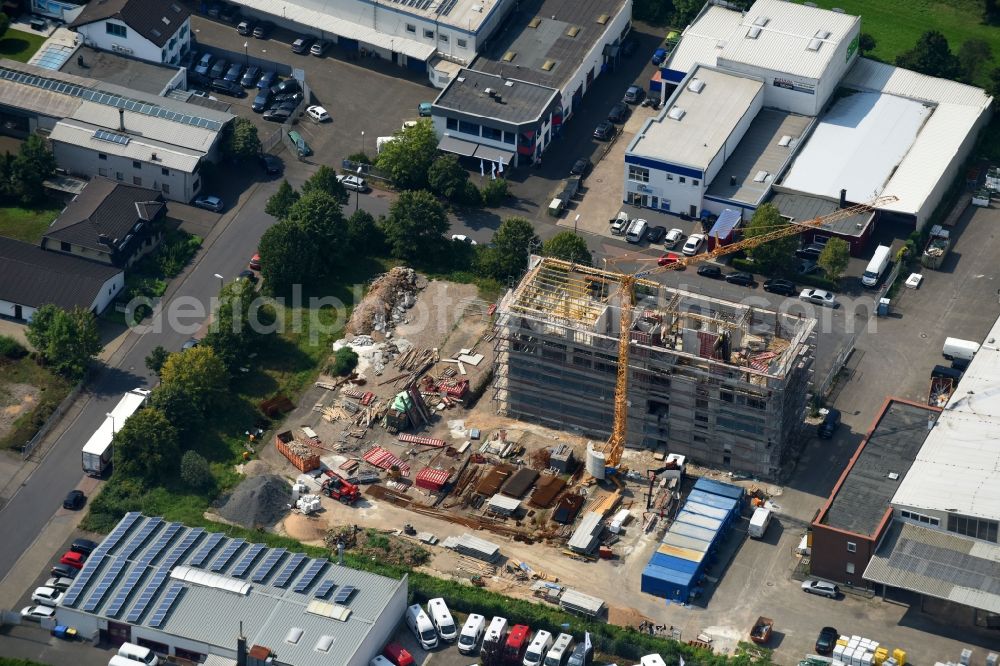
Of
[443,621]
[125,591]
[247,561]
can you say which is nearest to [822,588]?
[443,621]

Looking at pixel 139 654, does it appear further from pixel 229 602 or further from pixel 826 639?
pixel 826 639

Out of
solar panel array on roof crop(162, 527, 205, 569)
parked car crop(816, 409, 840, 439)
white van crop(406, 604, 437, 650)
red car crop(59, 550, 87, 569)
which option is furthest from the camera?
parked car crop(816, 409, 840, 439)

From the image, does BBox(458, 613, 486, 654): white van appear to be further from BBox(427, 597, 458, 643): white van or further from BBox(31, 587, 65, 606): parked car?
BBox(31, 587, 65, 606): parked car

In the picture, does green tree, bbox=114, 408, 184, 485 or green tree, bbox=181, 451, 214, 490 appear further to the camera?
green tree, bbox=114, 408, 184, 485

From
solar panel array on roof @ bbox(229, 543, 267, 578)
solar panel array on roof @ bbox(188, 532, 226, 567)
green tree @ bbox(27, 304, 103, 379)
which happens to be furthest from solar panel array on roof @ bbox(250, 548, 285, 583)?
green tree @ bbox(27, 304, 103, 379)

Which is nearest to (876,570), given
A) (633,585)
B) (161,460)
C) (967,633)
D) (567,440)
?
(967,633)
